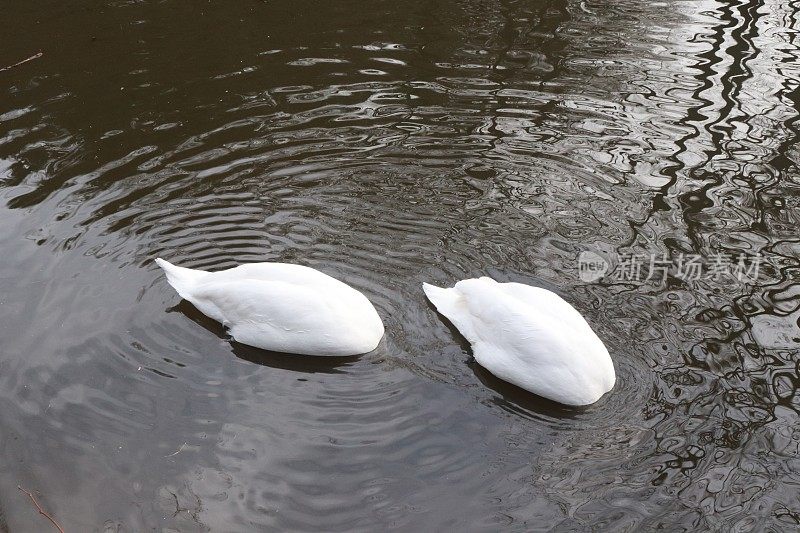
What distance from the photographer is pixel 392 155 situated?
9.12 metres

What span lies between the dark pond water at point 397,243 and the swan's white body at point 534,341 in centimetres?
15

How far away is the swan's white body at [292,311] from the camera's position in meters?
6.45

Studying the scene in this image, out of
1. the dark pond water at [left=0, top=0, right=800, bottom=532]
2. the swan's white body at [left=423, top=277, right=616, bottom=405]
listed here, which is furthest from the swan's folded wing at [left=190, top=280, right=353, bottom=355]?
the swan's white body at [left=423, top=277, right=616, bottom=405]

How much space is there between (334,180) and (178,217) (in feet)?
5.05

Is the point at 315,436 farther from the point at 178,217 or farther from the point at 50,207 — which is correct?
the point at 50,207

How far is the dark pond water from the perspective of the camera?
563cm

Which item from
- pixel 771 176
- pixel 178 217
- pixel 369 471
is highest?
pixel 178 217

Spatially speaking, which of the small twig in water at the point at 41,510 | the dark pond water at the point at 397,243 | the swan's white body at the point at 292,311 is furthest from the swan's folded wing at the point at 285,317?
the small twig in water at the point at 41,510

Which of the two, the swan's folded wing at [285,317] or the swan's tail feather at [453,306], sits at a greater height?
the swan's folded wing at [285,317]

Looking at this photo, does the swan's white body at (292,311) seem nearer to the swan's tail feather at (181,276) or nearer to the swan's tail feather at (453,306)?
the swan's tail feather at (181,276)

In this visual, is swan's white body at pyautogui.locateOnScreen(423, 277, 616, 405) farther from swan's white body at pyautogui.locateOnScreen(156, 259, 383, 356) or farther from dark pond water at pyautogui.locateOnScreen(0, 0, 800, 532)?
swan's white body at pyautogui.locateOnScreen(156, 259, 383, 356)

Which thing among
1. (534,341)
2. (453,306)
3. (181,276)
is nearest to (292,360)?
(181,276)

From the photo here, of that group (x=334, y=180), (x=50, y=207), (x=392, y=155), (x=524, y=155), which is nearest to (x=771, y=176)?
(x=524, y=155)

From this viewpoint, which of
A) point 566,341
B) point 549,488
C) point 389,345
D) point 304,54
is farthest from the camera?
point 304,54
